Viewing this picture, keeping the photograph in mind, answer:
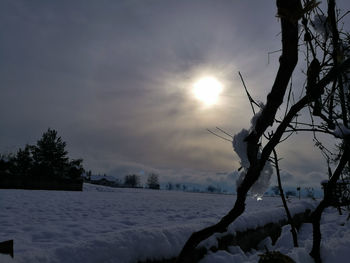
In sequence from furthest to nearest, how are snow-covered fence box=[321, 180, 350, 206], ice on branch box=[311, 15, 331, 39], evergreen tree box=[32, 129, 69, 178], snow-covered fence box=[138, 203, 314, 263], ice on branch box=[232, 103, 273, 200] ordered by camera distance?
evergreen tree box=[32, 129, 69, 178], snow-covered fence box=[138, 203, 314, 263], snow-covered fence box=[321, 180, 350, 206], ice on branch box=[311, 15, 331, 39], ice on branch box=[232, 103, 273, 200]

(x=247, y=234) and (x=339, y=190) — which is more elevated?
(x=339, y=190)

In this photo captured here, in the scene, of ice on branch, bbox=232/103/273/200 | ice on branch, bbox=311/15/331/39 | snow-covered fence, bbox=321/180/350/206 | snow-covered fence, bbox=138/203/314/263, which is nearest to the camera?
ice on branch, bbox=232/103/273/200

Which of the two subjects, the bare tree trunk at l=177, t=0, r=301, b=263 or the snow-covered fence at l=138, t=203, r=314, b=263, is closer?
the bare tree trunk at l=177, t=0, r=301, b=263

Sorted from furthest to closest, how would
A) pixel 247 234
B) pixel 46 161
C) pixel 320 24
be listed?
pixel 46 161
pixel 247 234
pixel 320 24

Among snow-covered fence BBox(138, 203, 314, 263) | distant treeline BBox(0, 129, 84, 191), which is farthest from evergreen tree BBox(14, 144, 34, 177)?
snow-covered fence BBox(138, 203, 314, 263)

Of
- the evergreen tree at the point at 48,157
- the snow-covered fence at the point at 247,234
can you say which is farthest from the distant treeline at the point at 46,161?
the snow-covered fence at the point at 247,234

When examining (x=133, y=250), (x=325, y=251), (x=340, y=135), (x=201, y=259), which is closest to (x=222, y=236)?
(x=201, y=259)

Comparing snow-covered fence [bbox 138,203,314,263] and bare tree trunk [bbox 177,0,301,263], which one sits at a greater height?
bare tree trunk [bbox 177,0,301,263]

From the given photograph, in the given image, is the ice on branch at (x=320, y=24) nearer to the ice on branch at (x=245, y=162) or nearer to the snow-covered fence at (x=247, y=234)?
the ice on branch at (x=245, y=162)

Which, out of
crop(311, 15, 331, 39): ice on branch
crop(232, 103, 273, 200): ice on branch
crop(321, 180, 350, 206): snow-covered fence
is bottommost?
crop(321, 180, 350, 206): snow-covered fence

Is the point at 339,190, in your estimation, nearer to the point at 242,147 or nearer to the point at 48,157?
the point at 242,147

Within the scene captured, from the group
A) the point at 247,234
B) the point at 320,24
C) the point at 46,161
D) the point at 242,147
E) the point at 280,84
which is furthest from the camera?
the point at 46,161

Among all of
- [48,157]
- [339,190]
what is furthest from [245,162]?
[48,157]

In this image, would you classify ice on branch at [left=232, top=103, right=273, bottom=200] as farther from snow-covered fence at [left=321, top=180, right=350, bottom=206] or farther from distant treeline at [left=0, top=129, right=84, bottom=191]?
distant treeline at [left=0, top=129, right=84, bottom=191]
